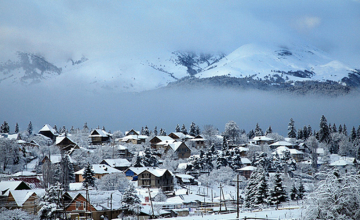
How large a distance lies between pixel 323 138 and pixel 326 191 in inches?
5893

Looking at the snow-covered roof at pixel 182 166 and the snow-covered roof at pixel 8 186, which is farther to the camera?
the snow-covered roof at pixel 182 166

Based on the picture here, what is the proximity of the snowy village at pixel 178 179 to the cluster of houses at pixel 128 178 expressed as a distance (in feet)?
0.63

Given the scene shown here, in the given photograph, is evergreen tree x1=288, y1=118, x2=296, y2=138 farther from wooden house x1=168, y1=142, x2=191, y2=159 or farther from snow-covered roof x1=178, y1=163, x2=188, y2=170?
snow-covered roof x1=178, y1=163, x2=188, y2=170

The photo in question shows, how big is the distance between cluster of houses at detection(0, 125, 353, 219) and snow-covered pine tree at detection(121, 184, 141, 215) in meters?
1.37

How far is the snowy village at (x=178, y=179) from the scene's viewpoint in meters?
59.3

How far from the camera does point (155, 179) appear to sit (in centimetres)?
10394

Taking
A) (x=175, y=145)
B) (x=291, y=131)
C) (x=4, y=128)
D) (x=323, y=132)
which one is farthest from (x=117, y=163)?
(x=291, y=131)

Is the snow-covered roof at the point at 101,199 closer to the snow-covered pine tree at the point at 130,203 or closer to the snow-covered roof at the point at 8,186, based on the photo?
the snow-covered pine tree at the point at 130,203

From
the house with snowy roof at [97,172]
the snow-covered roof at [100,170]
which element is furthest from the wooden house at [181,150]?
the house with snowy roof at [97,172]

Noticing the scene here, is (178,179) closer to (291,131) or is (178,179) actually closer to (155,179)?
(155,179)

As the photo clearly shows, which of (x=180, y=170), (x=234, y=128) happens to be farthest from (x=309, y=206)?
(x=234, y=128)

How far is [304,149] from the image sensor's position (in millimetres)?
161500

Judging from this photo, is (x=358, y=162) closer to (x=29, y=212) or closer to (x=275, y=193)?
(x=275, y=193)

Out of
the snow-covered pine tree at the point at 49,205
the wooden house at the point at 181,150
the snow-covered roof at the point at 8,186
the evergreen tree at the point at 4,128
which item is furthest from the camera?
the evergreen tree at the point at 4,128
